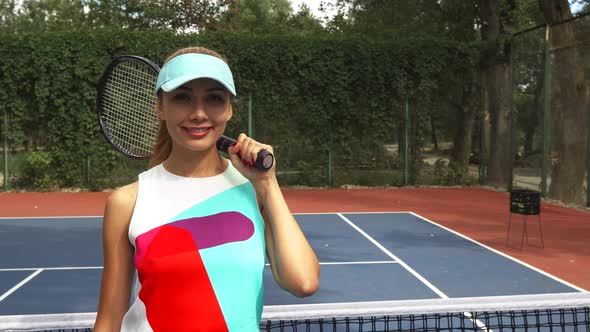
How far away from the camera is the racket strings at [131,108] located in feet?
8.32

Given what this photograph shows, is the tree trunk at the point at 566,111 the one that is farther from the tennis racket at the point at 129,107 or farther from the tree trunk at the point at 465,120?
the tennis racket at the point at 129,107

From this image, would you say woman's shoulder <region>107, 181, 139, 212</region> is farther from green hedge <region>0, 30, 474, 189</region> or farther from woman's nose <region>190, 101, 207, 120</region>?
green hedge <region>0, 30, 474, 189</region>

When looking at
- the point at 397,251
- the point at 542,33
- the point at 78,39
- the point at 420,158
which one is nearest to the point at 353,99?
the point at 420,158

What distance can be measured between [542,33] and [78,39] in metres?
11.3

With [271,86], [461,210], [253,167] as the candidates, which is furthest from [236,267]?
[271,86]

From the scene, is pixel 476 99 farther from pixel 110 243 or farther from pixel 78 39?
pixel 110 243

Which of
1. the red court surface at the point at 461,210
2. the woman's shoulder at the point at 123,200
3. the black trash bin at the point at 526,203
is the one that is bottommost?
the red court surface at the point at 461,210

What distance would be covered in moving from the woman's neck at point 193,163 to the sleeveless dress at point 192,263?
63mm

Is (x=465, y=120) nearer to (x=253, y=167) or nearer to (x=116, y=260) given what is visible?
(x=253, y=167)

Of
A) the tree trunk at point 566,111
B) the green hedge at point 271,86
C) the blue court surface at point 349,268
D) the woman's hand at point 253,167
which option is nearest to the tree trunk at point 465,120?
the green hedge at point 271,86

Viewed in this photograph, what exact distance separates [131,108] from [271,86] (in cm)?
1226

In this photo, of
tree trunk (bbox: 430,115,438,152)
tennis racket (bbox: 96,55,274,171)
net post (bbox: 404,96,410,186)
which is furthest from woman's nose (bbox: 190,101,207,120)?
tree trunk (bbox: 430,115,438,152)

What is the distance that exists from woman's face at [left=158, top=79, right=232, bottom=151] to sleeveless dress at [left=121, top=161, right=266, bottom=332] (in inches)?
5.2

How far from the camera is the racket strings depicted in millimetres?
2535
